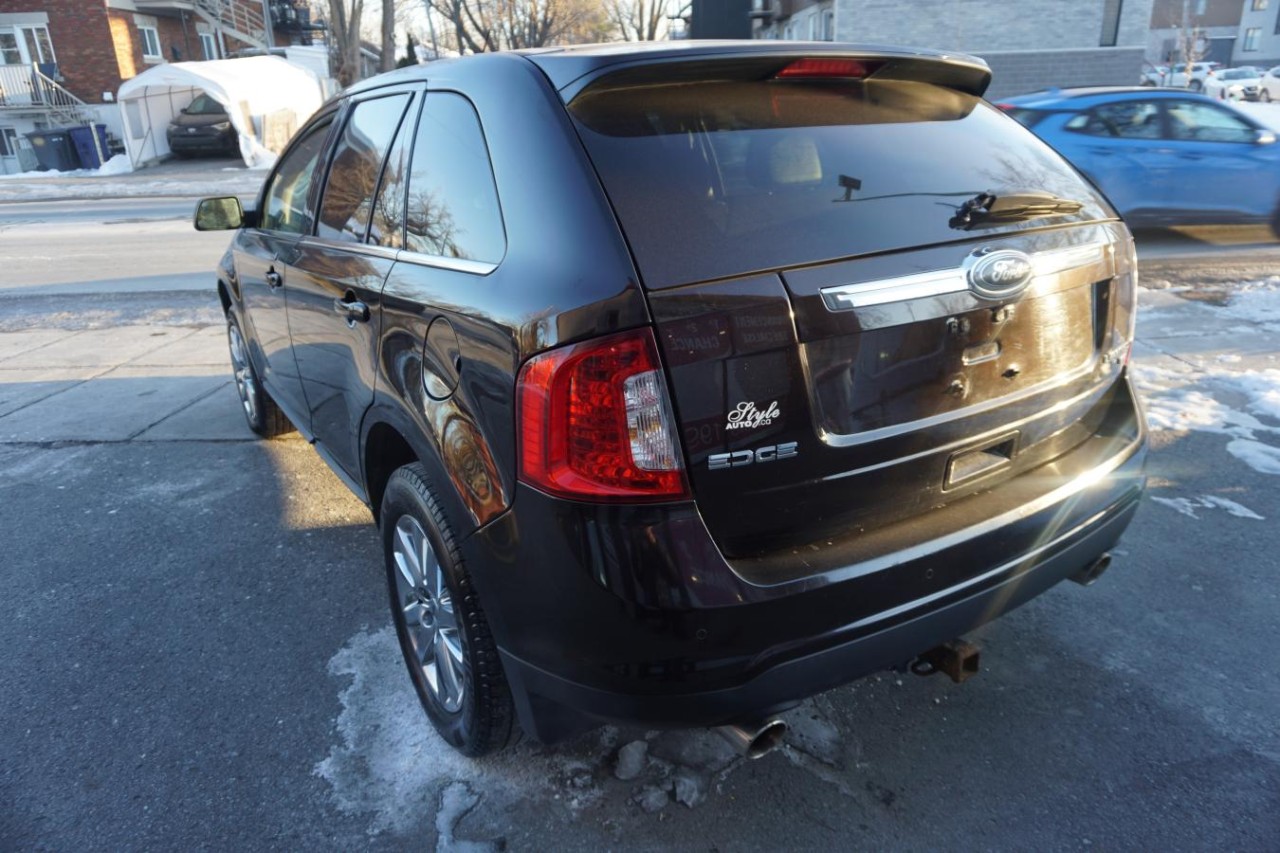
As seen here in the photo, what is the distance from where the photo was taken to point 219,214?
4.27 meters

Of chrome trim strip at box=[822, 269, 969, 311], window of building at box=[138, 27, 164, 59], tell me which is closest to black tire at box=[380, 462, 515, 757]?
chrome trim strip at box=[822, 269, 969, 311]

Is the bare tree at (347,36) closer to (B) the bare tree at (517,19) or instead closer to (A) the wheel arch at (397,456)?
(B) the bare tree at (517,19)

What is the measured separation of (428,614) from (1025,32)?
2767 centimetres

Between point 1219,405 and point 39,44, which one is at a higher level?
point 39,44

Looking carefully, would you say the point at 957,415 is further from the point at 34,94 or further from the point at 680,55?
the point at 34,94

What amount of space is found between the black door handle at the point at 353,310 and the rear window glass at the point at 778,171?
995 mm

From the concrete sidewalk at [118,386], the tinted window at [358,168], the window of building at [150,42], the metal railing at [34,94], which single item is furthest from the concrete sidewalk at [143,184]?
the tinted window at [358,168]

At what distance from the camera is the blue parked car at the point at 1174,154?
9398mm

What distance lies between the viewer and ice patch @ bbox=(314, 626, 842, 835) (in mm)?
2439

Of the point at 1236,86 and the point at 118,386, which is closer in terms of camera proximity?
the point at 118,386

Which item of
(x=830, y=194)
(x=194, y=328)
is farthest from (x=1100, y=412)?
(x=194, y=328)

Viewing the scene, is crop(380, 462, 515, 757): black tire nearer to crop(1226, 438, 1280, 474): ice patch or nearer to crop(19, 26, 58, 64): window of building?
crop(1226, 438, 1280, 474): ice patch

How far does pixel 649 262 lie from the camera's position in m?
1.89

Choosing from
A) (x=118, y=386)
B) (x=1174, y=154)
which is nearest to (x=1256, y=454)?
(x=1174, y=154)
